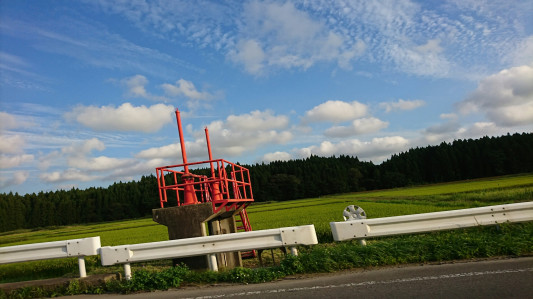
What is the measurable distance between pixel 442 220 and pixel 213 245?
4.50 metres

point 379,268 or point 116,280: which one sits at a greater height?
point 116,280

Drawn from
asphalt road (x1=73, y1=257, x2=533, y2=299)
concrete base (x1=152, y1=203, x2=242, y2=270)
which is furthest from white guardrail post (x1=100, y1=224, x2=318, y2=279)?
concrete base (x1=152, y1=203, x2=242, y2=270)

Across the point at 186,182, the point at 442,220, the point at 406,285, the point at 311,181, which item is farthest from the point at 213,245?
the point at 311,181

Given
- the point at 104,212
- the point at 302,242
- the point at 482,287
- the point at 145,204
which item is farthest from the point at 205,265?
the point at 104,212

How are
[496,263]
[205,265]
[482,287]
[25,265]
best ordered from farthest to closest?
[25,265] → [205,265] → [496,263] → [482,287]

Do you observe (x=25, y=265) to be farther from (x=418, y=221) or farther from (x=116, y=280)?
(x=418, y=221)

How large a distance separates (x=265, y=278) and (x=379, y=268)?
2017mm

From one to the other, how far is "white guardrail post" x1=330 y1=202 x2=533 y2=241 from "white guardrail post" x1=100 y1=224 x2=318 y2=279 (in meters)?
1.19

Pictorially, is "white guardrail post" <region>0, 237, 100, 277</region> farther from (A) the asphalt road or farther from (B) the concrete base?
(B) the concrete base

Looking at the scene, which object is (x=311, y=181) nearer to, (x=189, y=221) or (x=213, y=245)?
(x=189, y=221)

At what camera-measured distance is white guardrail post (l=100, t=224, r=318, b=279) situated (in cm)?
666

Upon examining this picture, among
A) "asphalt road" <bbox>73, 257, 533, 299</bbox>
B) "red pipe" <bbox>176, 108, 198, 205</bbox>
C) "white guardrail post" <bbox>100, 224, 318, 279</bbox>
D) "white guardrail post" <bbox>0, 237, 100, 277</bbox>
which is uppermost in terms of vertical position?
"red pipe" <bbox>176, 108, 198, 205</bbox>

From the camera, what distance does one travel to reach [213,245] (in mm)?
6750

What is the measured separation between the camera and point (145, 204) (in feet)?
315
